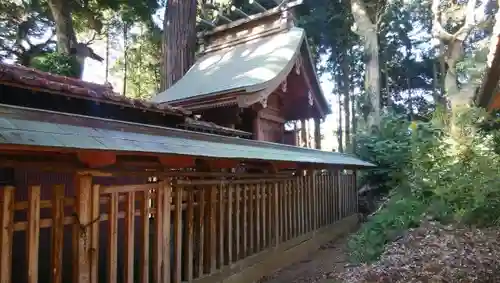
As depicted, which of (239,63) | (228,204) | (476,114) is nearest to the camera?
(228,204)

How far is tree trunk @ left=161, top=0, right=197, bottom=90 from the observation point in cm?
1231

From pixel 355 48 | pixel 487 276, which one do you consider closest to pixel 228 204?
pixel 487 276

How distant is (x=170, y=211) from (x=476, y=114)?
6180 mm

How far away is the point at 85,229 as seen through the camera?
3.59 meters

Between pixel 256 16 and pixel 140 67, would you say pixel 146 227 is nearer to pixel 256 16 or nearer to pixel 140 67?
pixel 256 16

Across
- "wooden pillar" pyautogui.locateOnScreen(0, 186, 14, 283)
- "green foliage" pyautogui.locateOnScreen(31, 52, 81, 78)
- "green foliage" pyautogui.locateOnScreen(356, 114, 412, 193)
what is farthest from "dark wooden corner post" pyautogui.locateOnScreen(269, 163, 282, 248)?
"green foliage" pyautogui.locateOnScreen(31, 52, 81, 78)

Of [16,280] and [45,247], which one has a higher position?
[45,247]

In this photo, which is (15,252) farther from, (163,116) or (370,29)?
(370,29)

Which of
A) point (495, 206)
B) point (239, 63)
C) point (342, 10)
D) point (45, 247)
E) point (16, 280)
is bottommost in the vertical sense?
point (16, 280)

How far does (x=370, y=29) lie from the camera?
16.6 meters

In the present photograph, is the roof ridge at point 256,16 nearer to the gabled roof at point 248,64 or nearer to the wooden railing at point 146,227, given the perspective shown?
the gabled roof at point 248,64

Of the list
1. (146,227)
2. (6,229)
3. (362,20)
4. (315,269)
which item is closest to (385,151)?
(362,20)

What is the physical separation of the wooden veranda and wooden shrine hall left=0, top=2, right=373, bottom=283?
15 millimetres

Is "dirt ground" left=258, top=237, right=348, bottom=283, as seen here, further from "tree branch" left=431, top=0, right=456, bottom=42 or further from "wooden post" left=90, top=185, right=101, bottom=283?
"tree branch" left=431, top=0, right=456, bottom=42
